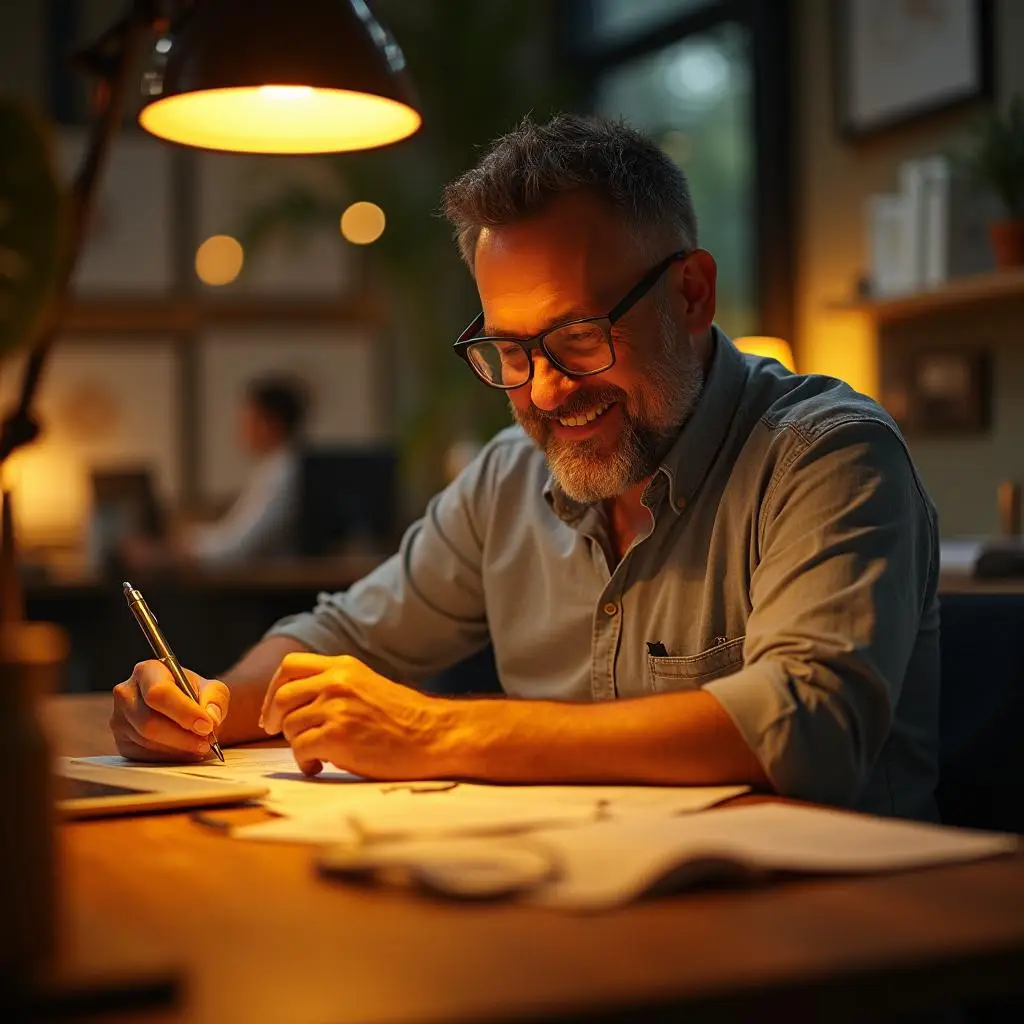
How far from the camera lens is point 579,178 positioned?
66.4 inches

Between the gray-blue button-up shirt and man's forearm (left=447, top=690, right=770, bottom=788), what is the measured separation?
24 mm

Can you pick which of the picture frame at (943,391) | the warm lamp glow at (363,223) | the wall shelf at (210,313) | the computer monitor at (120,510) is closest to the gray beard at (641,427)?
the picture frame at (943,391)

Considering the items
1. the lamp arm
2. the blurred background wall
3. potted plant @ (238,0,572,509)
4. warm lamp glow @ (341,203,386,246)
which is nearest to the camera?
the lamp arm

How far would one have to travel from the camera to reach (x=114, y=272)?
7.21 meters

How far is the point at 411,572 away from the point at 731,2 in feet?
13.7

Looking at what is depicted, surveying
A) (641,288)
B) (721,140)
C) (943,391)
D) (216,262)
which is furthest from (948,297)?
(216,262)

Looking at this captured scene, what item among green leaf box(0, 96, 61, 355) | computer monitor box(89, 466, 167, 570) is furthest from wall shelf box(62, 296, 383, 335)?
green leaf box(0, 96, 61, 355)

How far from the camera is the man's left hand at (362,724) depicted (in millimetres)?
1275

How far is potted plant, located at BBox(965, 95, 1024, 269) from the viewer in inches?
159

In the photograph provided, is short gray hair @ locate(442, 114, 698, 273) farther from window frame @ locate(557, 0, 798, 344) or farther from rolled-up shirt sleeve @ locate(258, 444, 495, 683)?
window frame @ locate(557, 0, 798, 344)

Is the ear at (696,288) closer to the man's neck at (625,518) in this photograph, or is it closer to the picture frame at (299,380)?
the man's neck at (625,518)

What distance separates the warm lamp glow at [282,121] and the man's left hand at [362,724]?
2.27 ft

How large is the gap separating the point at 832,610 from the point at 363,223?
5595 mm

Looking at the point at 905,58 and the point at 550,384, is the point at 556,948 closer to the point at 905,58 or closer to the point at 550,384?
the point at 550,384
